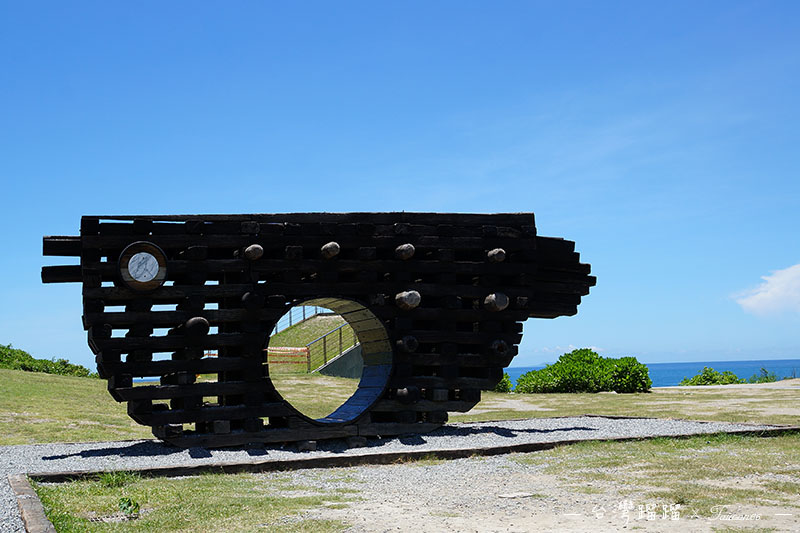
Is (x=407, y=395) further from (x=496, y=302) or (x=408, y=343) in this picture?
(x=496, y=302)

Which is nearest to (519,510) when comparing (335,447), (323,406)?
(335,447)

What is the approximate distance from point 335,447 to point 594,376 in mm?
14589

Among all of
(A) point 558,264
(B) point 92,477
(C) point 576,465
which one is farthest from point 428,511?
(A) point 558,264

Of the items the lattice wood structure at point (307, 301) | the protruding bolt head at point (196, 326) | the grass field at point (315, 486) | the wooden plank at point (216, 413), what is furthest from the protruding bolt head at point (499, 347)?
the protruding bolt head at point (196, 326)

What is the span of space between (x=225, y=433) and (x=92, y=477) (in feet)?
8.98

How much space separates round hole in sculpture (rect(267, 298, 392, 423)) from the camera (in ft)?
42.2

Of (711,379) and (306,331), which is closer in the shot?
(711,379)

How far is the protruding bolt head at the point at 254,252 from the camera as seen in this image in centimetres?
1165

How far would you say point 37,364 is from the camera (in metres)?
26.3

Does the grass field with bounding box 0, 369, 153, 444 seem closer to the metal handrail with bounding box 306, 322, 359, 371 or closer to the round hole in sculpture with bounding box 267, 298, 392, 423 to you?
the round hole in sculpture with bounding box 267, 298, 392, 423

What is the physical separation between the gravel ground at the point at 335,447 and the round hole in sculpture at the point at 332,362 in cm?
113

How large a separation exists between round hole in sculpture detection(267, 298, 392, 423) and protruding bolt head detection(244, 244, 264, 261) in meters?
1.09

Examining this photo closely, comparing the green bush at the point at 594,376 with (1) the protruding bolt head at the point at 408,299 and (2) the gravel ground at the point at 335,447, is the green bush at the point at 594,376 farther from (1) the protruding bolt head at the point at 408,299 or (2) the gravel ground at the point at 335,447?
(1) the protruding bolt head at the point at 408,299

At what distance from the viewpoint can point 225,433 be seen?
11.5 m
